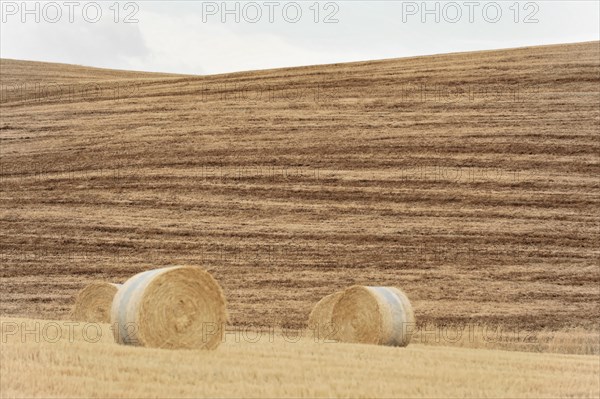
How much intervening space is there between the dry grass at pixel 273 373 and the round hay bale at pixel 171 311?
0.28 m

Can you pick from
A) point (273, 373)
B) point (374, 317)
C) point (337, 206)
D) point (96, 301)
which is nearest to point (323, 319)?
point (374, 317)

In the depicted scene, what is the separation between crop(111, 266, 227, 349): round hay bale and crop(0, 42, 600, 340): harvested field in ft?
14.0

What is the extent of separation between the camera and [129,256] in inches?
→ 787

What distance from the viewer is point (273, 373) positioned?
9.02 m

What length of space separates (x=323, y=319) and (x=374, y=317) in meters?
1.38

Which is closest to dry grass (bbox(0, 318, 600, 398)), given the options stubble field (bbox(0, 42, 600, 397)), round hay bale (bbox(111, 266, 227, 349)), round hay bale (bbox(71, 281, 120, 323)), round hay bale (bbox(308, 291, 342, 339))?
stubble field (bbox(0, 42, 600, 397))

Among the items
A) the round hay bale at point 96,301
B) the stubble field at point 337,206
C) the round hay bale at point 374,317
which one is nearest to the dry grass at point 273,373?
the stubble field at point 337,206

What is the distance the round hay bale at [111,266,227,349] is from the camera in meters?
11.2

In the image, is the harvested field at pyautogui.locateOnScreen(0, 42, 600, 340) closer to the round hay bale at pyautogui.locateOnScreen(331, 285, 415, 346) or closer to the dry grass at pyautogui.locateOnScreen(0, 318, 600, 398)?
the round hay bale at pyautogui.locateOnScreen(331, 285, 415, 346)

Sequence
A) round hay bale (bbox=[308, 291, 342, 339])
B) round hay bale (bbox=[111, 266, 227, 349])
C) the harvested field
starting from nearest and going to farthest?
round hay bale (bbox=[111, 266, 227, 349])
round hay bale (bbox=[308, 291, 342, 339])
the harvested field

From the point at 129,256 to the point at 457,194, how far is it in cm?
692

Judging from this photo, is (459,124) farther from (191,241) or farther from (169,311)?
(169,311)

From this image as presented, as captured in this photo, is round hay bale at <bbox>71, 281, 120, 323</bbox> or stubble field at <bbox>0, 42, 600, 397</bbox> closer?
stubble field at <bbox>0, 42, 600, 397</bbox>

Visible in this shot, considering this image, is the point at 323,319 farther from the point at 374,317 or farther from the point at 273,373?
the point at 273,373
